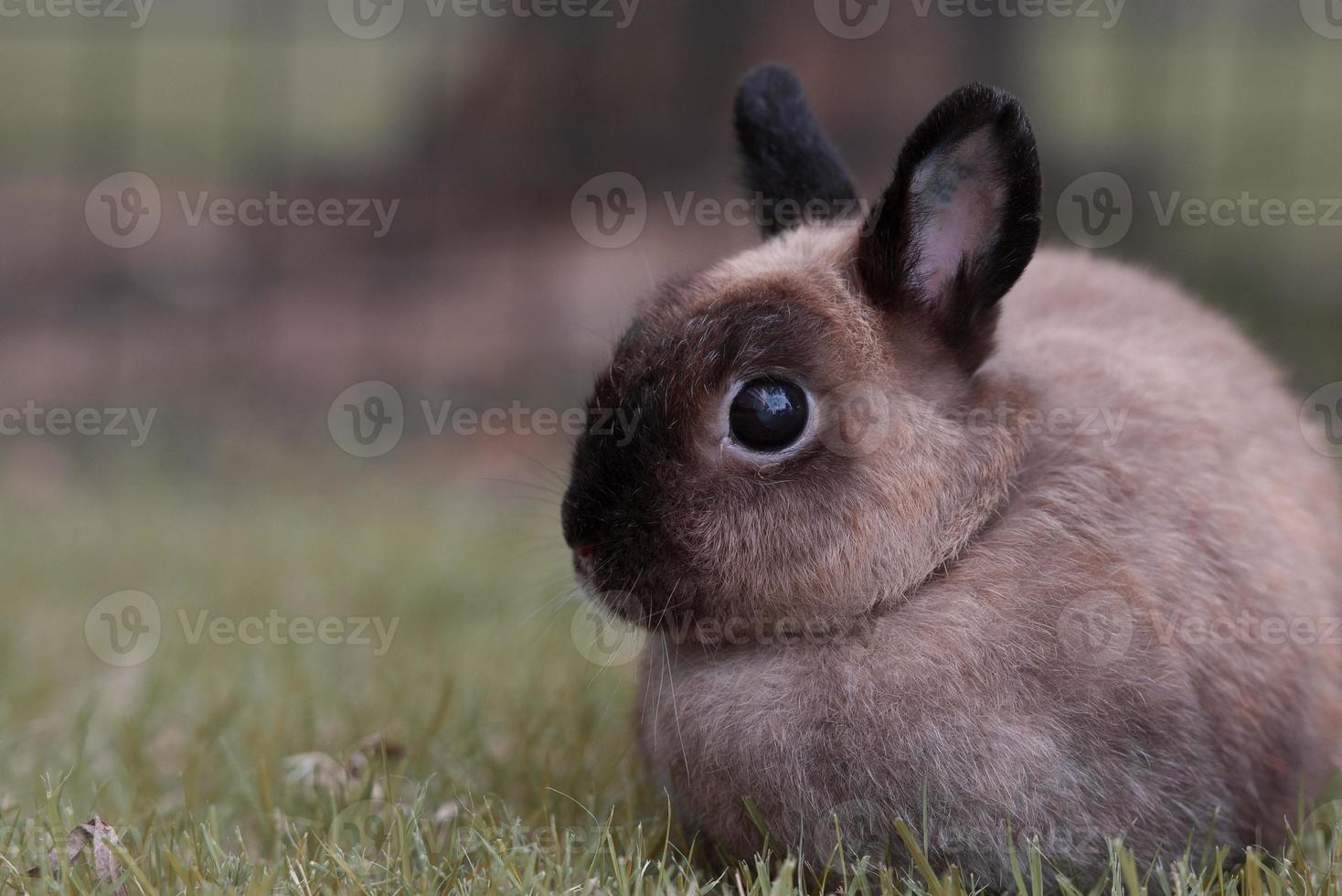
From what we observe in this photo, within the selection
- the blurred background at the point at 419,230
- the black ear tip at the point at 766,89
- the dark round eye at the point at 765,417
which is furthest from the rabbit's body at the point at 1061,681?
the blurred background at the point at 419,230

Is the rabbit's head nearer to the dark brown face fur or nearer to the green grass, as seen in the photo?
the dark brown face fur

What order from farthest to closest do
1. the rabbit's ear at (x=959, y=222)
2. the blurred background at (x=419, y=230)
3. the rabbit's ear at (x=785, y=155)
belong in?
the blurred background at (x=419, y=230) → the rabbit's ear at (x=785, y=155) → the rabbit's ear at (x=959, y=222)

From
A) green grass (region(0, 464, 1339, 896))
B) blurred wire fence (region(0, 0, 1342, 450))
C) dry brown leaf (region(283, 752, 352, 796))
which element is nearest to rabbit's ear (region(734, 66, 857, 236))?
green grass (region(0, 464, 1339, 896))

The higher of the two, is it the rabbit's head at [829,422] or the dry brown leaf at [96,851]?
the rabbit's head at [829,422]

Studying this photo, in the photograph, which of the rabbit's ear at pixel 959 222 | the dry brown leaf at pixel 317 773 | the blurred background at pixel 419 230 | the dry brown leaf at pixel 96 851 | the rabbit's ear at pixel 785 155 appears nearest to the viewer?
the dry brown leaf at pixel 96 851

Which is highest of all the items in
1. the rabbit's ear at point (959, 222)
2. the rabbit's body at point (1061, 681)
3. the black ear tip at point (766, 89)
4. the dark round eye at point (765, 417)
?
the black ear tip at point (766, 89)

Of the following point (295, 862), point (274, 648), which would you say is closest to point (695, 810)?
point (295, 862)

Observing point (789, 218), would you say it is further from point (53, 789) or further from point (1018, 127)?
point (53, 789)

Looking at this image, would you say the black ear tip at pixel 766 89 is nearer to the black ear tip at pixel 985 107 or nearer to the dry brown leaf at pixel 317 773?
the black ear tip at pixel 985 107
